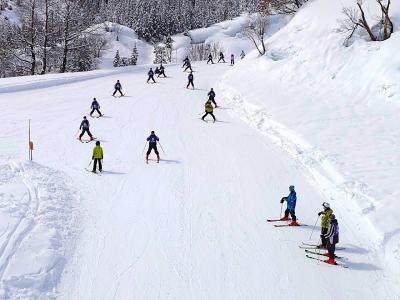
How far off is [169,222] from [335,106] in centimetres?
1488

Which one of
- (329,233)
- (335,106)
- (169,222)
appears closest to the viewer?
(329,233)

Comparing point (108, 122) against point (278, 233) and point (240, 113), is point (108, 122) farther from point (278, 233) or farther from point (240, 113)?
point (278, 233)

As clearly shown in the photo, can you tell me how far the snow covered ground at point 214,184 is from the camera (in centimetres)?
1073

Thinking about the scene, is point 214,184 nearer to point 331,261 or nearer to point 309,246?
point 309,246

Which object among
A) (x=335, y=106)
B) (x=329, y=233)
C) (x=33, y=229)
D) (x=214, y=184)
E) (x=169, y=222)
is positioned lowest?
(x=33, y=229)

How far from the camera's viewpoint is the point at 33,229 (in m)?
12.1

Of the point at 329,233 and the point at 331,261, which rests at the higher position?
the point at 329,233

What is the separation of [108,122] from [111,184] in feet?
31.3

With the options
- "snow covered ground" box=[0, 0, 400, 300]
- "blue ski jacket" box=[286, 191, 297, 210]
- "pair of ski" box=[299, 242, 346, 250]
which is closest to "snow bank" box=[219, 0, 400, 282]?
"snow covered ground" box=[0, 0, 400, 300]

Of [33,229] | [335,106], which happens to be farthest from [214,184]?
[335,106]

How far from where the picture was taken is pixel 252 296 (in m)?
10.1

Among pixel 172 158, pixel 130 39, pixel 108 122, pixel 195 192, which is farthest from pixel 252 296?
pixel 130 39

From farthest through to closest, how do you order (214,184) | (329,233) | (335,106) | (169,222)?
(335,106) → (214,184) → (169,222) → (329,233)

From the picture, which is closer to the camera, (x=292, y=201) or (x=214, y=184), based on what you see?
(x=292, y=201)
